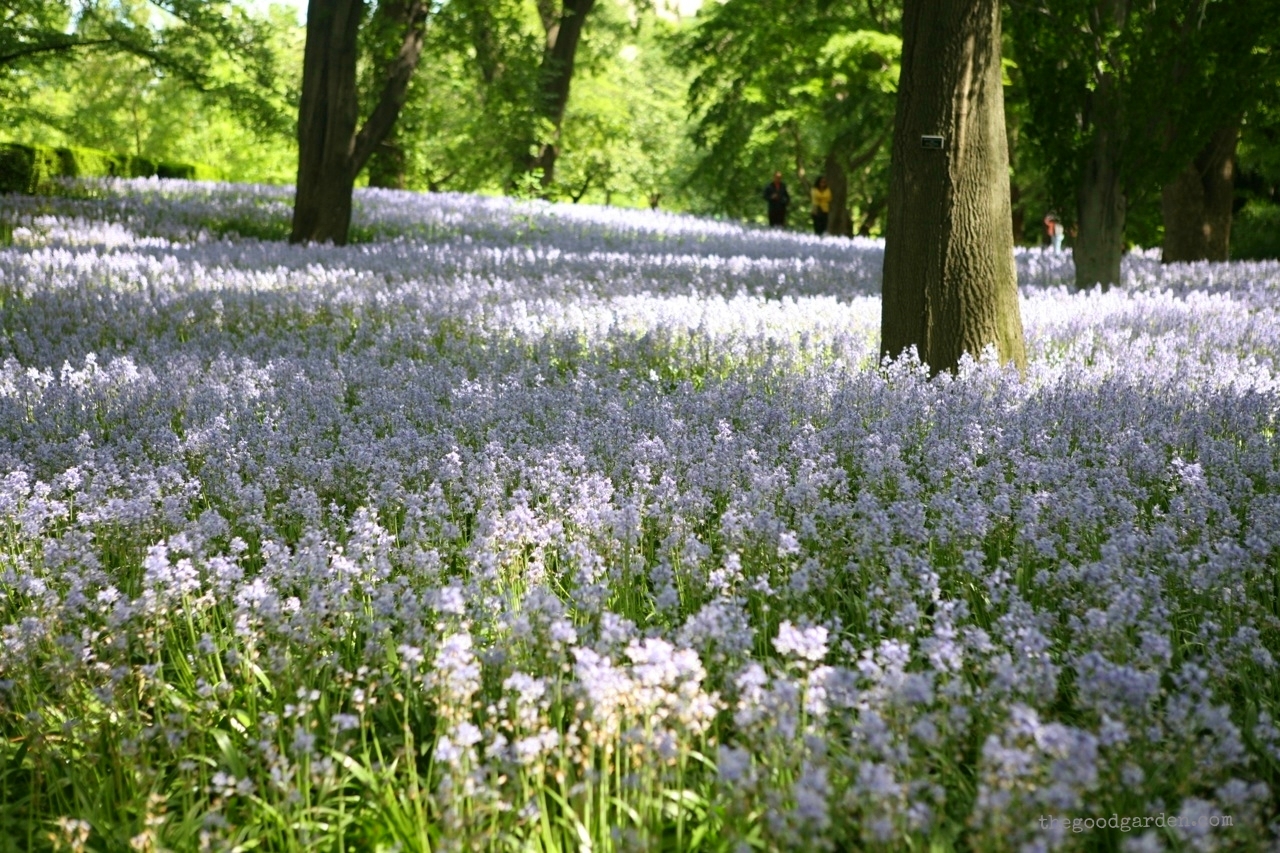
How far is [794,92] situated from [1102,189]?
1324 cm

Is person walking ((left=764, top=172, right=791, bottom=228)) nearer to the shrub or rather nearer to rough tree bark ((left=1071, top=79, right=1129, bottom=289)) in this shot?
the shrub

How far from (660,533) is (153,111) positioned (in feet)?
167

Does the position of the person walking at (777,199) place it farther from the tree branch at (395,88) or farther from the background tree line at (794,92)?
the tree branch at (395,88)

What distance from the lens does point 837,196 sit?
31828 mm

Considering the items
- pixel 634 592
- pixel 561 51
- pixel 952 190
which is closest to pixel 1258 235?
pixel 561 51

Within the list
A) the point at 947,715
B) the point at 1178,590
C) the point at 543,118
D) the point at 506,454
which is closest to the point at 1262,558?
the point at 1178,590

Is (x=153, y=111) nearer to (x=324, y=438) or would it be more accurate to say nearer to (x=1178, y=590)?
(x=324, y=438)

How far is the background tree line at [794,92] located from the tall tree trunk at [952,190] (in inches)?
224

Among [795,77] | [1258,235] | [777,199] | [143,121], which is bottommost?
[1258,235]

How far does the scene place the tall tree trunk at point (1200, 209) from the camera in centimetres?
1689

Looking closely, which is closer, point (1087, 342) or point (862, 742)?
point (862, 742)

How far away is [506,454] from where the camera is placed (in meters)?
4.83

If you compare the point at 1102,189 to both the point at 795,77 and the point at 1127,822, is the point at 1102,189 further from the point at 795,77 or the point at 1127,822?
the point at 795,77

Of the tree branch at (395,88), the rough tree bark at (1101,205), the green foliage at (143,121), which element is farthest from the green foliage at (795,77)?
the green foliage at (143,121)
